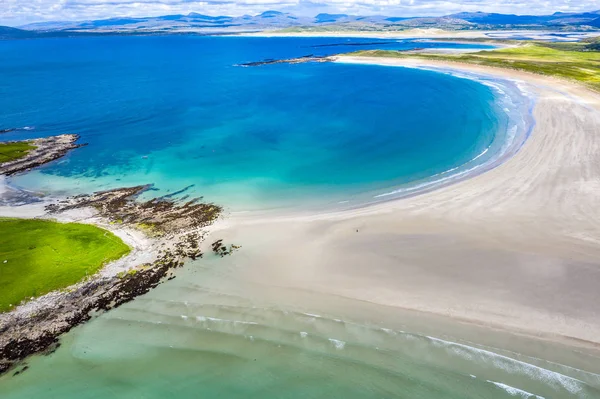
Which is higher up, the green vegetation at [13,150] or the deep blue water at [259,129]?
the deep blue water at [259,129]

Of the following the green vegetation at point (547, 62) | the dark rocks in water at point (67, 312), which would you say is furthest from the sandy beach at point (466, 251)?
the green vegetation at point (547, 62)

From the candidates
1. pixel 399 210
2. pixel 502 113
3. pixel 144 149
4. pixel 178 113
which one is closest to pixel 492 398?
pixel 399 210

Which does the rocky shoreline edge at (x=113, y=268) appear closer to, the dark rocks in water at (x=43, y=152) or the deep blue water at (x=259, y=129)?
the deep blue water at (x=259, y=129)

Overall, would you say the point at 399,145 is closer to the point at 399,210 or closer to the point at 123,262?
the point at 399,210

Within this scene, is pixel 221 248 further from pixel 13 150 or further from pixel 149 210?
pixel 13 150

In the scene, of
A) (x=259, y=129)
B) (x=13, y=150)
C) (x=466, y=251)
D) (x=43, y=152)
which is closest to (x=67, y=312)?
(x=466, y=251)

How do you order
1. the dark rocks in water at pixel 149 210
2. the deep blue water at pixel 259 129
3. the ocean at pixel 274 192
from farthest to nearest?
the deep blue water at pixel 259 129 < the dark rocks in water at pixel 149 210 < the ocean at pixel 274 192

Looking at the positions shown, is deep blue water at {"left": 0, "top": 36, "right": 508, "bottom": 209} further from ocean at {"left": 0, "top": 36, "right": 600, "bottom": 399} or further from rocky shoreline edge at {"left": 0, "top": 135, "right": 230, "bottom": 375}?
rocky shoreline edge at {"left": 0, "top": 135, "right": 230, "bottom": 375}

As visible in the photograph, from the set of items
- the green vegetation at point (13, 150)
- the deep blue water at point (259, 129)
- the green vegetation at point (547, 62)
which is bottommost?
the green vegetation at point (13, 150)
